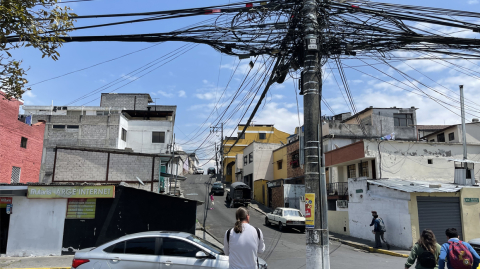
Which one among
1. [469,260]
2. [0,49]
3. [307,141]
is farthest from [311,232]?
[0,49]

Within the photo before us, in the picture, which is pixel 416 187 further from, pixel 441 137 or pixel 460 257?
pixel 441 137

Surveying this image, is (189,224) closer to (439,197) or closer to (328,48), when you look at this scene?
(328,48)

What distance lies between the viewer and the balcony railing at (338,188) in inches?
999

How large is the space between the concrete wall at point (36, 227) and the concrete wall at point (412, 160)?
17.4 meters

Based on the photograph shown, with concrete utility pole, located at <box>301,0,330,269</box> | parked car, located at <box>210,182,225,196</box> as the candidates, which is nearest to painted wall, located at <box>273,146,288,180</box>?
parked car, located at <box>210,182,225,196</box>

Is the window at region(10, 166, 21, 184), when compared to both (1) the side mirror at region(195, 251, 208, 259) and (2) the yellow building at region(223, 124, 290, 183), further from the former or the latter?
(2) the yellow building at region(223, 124, 290, 183)

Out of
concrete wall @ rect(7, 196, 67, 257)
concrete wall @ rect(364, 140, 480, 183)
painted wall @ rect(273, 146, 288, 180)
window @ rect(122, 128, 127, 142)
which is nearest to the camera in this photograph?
concrete wall @ rect(7, 196, 67, 257)

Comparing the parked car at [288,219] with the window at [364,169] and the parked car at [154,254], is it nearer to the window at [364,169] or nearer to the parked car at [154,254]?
the window at [364,169]

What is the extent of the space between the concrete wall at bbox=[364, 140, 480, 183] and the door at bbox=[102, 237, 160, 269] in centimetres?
1760

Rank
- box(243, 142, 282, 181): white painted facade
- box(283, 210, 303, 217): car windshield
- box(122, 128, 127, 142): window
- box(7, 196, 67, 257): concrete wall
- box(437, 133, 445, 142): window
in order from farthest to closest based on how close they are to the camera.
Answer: box(243, 142, 282, 181): white painted facade → box(122, 128, 127, 142): window → box(437, 133, 445, 142): window → box(283, 210, 303, 217): car windshield → box(7, 196, 67, 257): concrete wall

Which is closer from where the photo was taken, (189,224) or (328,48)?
(328,48)

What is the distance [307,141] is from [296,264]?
6.12m

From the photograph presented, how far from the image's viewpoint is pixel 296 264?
39.5 feet

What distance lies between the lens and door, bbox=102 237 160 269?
23.5 ft
